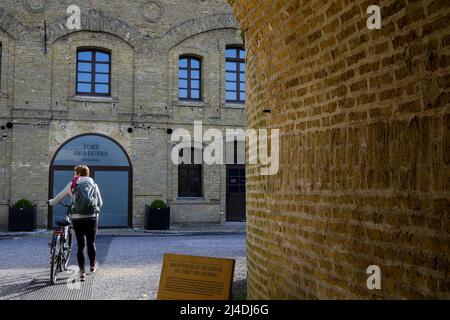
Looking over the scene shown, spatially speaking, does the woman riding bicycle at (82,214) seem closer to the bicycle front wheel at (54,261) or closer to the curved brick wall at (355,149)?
the bicycle front wheel at (54,261)

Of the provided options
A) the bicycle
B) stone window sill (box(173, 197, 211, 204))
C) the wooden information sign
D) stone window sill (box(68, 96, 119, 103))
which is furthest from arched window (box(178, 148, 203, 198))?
the wooden information sign

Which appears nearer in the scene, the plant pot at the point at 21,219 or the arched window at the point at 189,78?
the plant pot at the point at 21,219

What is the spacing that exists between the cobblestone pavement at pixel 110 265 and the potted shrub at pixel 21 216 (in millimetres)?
983

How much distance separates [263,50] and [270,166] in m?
1.10

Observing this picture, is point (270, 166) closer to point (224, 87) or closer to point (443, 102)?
point (443, 102)

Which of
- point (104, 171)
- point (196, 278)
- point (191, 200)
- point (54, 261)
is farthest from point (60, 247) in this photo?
point (191, 200)

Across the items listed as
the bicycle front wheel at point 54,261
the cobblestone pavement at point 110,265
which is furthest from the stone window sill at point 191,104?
the bicycle front wheel at point 54,261

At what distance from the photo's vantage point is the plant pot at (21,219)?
55.4ft

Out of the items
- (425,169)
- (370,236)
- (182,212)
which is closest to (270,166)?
(370,236)

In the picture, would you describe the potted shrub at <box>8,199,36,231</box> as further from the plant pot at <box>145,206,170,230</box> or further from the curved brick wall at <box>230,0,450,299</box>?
the curved brick wall at <box>230,0,450,299</box>

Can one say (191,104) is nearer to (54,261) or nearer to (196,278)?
(54,261)

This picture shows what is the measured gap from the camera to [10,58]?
1770 cm

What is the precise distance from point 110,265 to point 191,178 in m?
10.2

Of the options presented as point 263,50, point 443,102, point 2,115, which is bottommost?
point 443,102
